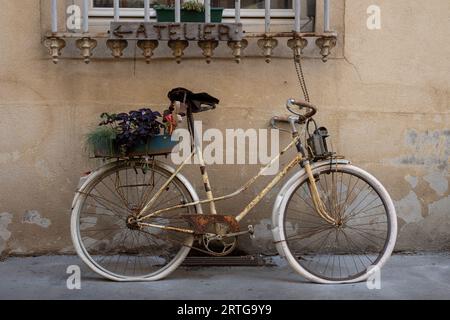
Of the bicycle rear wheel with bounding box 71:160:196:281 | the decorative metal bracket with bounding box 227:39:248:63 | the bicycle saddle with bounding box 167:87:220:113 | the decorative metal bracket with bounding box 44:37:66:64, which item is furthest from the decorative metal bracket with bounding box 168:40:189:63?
the bicycle rear wheel with bounding box 71:160:196:281

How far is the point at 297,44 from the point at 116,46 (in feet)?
4.35

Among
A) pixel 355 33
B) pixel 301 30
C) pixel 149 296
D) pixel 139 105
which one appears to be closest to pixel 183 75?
pixel 139 105

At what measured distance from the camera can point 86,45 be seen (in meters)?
5.21

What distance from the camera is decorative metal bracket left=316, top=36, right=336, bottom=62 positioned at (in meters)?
5.30

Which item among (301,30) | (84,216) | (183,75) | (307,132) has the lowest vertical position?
(84,216)

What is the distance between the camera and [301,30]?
18.3 feet

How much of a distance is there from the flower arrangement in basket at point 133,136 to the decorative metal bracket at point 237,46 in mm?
770

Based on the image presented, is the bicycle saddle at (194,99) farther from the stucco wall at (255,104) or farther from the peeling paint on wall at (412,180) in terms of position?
the peeling paint on wall at (412,180)

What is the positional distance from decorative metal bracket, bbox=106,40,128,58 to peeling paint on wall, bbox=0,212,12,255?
146 centimetres

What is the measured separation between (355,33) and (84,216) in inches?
98.1

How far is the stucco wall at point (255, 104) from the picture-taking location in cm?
537

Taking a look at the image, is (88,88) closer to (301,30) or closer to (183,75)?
(183,75)
